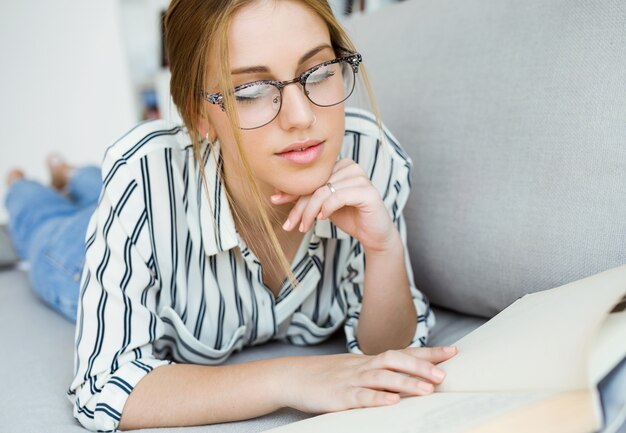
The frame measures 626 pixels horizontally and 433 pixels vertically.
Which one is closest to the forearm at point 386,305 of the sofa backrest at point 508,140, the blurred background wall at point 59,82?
the sofa backrest at point 508,140

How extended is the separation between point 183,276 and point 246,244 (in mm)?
109

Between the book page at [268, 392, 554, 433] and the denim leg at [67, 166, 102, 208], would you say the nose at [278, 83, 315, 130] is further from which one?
the denim leg at [67, 166, 102, 208]

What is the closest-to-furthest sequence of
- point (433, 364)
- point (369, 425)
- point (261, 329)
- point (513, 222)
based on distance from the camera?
point (369, 425) < point (433, 364) < point (513, 222) < point (261, 329)

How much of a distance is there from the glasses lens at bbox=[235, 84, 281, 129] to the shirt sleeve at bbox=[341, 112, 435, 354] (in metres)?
0.29

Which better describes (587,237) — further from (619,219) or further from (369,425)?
(369,425)

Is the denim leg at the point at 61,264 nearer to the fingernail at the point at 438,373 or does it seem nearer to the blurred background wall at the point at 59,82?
the fingernail at the point at 438,373

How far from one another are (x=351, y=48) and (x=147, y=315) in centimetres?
48

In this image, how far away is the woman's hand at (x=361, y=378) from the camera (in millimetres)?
621

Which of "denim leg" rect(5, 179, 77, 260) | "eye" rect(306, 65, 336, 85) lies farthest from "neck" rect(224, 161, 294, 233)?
"denim leg" rect(5, 179, 77, 260)

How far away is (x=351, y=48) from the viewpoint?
2.91ft

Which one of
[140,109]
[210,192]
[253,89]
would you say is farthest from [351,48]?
[140,109]

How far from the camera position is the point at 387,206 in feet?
3.32

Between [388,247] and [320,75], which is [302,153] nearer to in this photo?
[320,75]

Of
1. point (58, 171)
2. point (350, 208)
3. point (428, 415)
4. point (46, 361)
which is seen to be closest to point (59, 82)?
point (58, 171)
